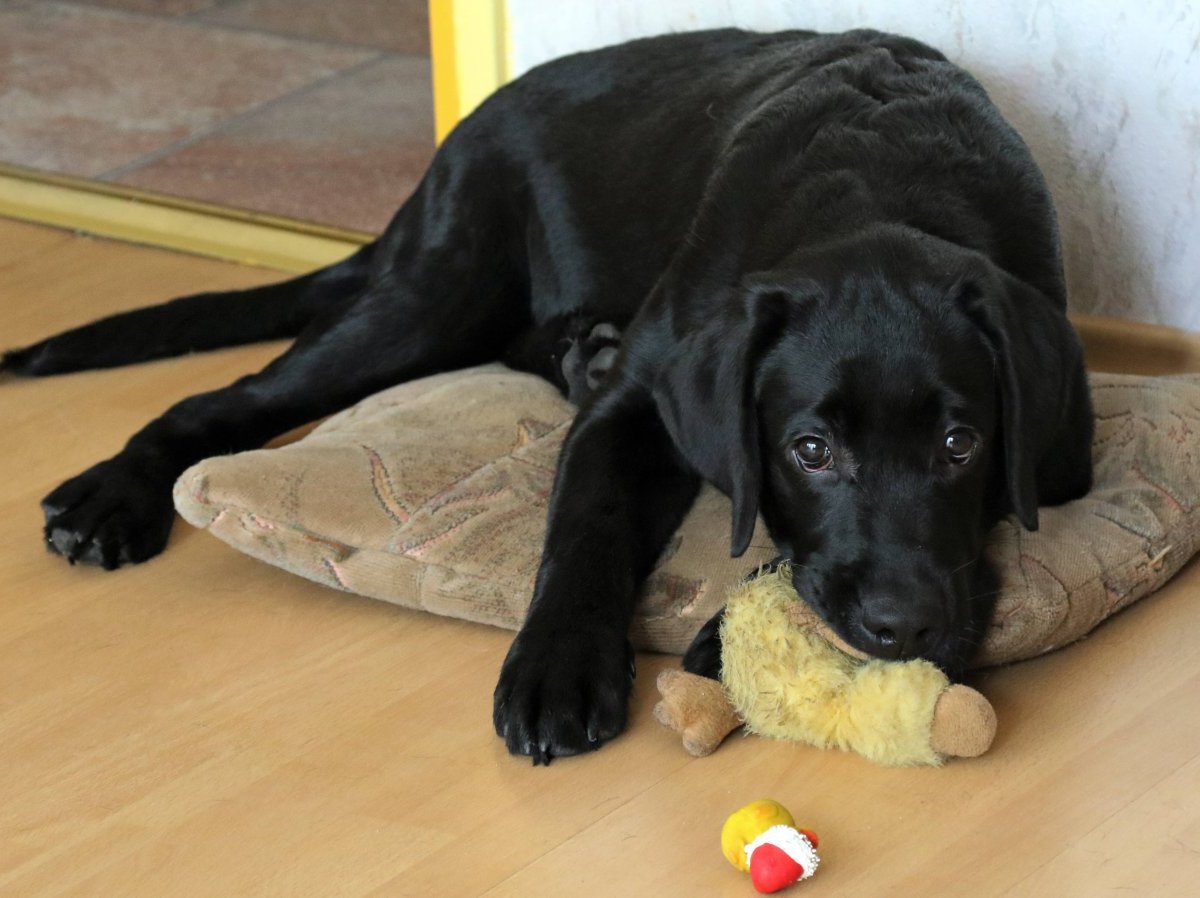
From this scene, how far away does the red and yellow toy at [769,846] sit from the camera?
1658mm

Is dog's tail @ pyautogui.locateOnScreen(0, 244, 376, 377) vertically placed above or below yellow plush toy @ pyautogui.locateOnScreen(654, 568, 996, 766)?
below

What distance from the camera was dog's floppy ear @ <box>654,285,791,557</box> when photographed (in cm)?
200

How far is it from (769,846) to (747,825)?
5cm

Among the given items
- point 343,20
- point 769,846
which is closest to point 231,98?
point 343,20

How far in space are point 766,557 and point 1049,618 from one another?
387 mm

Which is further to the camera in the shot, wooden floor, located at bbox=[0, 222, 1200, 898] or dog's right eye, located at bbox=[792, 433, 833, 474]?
dog's right eye, located at bbox=[792, 433, 833, 474]

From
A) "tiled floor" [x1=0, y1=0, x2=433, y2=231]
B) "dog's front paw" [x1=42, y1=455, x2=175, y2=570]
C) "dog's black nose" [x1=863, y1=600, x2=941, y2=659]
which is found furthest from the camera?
"tiled floor" [x1=0, y1=0, x2=433, y2=231]

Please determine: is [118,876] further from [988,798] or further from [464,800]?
[988,798]

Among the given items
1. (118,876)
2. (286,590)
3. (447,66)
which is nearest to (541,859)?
(118,876)

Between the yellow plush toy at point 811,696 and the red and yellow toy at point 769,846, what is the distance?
0.21m

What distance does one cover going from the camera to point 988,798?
1831 mm

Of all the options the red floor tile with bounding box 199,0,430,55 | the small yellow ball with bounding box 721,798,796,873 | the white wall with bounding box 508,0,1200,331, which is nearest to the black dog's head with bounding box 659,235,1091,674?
the small yellow ball with bounding box 721,798,796,873

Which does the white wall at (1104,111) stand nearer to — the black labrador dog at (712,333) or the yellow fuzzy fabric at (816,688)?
the black labrador dog at (712,333)

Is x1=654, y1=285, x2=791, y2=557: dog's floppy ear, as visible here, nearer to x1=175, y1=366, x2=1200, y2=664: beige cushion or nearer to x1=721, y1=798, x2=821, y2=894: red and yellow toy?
x1=175, y1=366, x2=1200, y2=664: beige cushion
